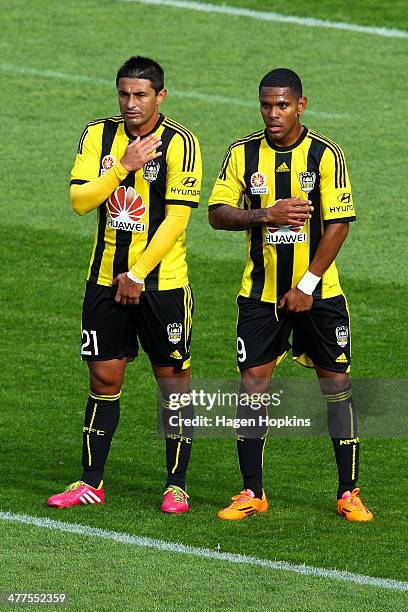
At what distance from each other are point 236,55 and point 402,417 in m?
9.52

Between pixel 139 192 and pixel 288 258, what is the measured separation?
0.85 meters

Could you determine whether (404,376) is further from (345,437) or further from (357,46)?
(357,46)

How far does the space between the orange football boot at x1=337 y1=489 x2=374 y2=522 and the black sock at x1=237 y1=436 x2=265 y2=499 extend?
1.44ft

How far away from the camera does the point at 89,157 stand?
8.53 meters

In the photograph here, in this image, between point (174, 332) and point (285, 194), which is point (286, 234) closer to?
point (285, 194)

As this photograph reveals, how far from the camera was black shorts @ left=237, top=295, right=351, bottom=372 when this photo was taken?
335 inches

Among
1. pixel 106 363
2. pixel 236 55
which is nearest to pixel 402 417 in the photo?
pixel 106 363

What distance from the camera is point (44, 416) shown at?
34.2 feet

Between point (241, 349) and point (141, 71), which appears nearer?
point (141, 71)

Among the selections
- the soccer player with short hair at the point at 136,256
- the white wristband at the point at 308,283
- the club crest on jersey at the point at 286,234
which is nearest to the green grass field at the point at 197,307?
the soccer player with short hair at the point at 136,256

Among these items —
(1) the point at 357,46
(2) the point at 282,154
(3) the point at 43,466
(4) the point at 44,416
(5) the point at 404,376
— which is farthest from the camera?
(1) the point at 357,46

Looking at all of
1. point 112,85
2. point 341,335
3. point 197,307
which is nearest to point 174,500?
point 341,335

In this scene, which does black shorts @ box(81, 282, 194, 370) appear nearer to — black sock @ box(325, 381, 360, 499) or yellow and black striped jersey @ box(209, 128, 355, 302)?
yellow and black striped jersey @ box(209, 128, 355, 302)

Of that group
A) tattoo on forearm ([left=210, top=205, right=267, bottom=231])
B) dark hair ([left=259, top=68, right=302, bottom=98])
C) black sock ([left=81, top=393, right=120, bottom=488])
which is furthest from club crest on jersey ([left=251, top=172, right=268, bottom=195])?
black sock ([left=81, top=393, right=120, bottom=488])
